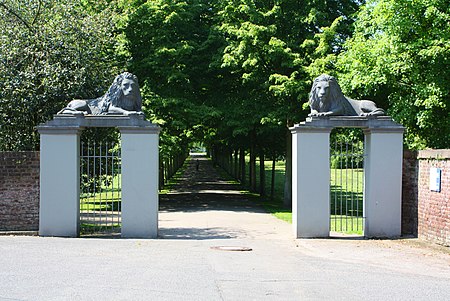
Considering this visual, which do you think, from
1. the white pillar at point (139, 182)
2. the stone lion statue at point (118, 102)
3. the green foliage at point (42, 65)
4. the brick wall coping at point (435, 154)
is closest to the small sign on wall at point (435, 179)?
the brick wall coping at point (435, 154)

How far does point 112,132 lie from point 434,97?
980cm

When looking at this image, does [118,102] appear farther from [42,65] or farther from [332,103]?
[332,103]

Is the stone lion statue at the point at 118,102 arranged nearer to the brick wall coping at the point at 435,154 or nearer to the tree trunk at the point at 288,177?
the brick wall coping at the point at 435,154

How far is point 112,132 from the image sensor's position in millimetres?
20172

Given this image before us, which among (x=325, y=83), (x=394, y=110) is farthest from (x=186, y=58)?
(x=325, y=83)

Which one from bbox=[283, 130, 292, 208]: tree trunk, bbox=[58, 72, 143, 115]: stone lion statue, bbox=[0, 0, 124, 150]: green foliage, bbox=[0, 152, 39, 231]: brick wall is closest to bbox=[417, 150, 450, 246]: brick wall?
bbox=[58, 72, 143, 115]: stone lion statue

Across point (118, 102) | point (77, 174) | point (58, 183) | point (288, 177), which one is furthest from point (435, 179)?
point (288, 177)

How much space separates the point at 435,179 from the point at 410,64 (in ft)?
16.8

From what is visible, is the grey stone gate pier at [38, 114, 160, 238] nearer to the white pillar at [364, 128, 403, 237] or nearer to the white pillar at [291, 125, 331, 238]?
the white pillar at [291, 125, 331, 238]

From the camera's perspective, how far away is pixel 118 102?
15648 mm

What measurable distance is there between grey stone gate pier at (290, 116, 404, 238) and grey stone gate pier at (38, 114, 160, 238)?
3.57m

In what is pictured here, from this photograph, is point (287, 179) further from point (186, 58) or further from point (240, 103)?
point (186, 58)

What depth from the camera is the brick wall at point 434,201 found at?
1386 cm

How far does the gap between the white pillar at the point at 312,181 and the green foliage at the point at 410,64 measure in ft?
13.6
